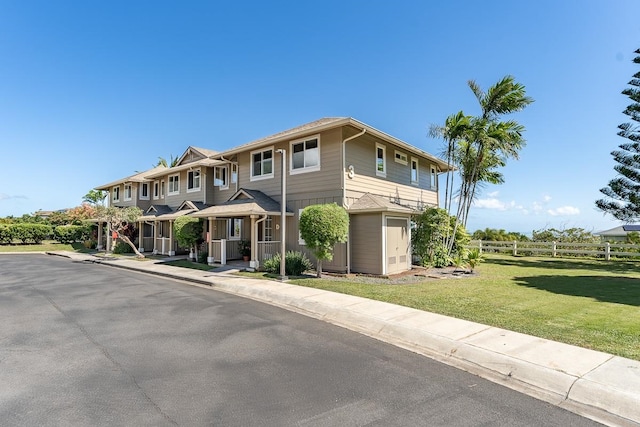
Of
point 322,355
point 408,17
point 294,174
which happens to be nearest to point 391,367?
point 322,355

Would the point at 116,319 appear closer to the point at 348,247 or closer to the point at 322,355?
the point at 322,355

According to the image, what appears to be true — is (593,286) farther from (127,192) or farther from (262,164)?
(127,192)

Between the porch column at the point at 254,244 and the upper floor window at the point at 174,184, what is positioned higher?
the upper floor window at the point at 174,184

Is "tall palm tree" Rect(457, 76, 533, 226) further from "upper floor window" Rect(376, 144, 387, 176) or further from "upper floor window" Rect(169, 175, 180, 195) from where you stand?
"upper floor window" Rect(169, 175, 180, 195)

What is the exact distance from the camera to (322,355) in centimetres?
499

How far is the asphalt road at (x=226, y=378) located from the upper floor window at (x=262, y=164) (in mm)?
9808

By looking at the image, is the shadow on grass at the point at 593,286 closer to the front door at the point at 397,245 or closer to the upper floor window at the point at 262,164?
the front door at the point at 397,245

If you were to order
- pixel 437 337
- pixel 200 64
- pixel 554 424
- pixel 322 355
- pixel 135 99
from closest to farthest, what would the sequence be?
pixel 554 424 < pixel 322 355 < pixel 437 337 < pixel 200 64 < pixel 135 99

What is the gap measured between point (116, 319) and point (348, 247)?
837 centimetres

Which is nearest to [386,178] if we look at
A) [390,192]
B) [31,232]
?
[390,192]

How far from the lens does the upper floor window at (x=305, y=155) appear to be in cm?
1394

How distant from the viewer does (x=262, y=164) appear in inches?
643

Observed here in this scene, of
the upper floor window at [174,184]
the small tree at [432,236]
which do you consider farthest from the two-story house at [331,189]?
the upper floor window at [174,184]

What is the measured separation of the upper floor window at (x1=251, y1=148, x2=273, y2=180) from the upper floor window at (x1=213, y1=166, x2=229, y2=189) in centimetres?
392
